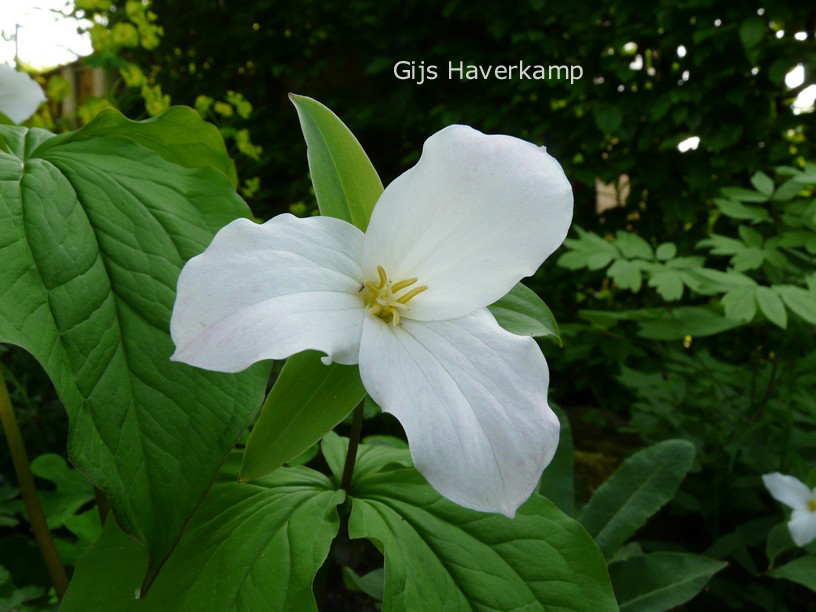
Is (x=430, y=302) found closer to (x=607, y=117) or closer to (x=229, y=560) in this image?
(x=229, y=560)

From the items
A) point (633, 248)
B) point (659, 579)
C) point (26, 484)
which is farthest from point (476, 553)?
point (633, 248)

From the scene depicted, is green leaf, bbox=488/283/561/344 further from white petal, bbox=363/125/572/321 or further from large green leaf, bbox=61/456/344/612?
large green leaf, bbox=61/456/344/612

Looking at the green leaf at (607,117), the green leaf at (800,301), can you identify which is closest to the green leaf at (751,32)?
the green leaf at (607,117)

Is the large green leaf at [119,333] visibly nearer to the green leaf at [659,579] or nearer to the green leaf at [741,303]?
the green leaf at [659,579]

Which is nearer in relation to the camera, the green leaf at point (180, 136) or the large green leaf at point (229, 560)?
the large green leaf at point (229, 560)

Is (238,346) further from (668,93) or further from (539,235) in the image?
(668,93)

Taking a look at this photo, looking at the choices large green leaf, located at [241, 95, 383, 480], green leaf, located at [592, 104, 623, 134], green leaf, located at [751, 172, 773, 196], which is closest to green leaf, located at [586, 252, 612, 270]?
green leaf, located at [751, 172, 773, 196]
